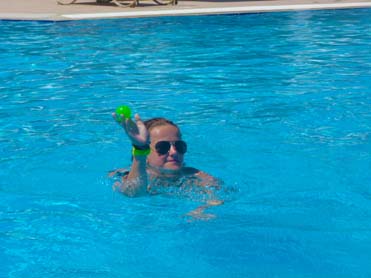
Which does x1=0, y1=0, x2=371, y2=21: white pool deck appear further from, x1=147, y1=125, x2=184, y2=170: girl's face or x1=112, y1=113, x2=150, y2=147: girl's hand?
x1=112, y1=113, x2=150, y2=147: girl's hand

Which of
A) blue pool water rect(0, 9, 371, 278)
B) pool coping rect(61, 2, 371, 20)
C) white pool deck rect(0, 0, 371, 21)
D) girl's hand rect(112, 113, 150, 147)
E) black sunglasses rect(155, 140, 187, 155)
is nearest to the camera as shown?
girl's hand rect(112, 113, 150, 147)

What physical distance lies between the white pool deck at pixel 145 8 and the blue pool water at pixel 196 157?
3.79m

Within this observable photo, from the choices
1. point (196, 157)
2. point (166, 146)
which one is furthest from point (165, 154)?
point (196, 157)

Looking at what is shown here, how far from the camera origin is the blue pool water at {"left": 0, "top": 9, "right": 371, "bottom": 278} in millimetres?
4250

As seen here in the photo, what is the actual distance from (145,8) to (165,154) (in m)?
13.8

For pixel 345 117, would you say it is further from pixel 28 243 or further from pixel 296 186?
pixel 28 243

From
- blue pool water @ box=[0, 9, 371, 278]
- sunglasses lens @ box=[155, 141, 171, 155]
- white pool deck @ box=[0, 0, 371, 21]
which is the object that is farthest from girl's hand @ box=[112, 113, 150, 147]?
white pool deck @ box=[0, 0, 371, 21]

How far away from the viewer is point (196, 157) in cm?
619

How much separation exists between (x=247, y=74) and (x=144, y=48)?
2.73 m

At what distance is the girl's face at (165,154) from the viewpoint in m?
4.61

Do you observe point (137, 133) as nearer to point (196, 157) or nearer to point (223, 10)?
point (196, 157)

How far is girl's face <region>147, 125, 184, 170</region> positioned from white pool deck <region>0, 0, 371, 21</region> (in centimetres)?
1129

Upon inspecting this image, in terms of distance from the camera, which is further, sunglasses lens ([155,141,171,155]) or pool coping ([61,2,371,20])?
pool coping ([61,2,371,20])

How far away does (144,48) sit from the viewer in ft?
39.0
